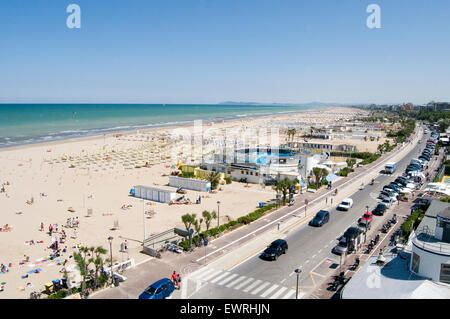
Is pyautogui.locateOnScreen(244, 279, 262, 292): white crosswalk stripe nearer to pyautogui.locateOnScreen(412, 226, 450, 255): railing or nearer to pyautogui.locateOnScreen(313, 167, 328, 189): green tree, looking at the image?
pyautogui.locateOnScreen(412, 226, 450, 255): railing

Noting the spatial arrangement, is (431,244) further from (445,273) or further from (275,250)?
(275,250)

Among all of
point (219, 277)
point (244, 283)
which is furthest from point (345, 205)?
point (219, 277)

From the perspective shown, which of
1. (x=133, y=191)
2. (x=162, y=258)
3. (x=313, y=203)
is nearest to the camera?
(x=162, y=258)

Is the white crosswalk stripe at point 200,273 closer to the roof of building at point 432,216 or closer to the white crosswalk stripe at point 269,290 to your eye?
the white crosswalk stripe at point 269,290

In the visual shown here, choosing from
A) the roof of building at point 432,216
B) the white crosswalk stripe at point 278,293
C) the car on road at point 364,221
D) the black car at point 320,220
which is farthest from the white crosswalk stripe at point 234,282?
the car on road at point 364,221

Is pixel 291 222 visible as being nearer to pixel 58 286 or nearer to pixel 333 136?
pixel 58 286
